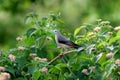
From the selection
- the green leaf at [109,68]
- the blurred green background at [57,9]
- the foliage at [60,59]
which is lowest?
the green leaf at [109,68]

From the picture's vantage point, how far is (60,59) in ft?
8.81

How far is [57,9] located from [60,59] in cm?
526

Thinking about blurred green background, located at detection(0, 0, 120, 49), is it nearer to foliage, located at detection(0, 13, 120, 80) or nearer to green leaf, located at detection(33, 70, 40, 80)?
foliage, located at detection(0, 13, 120, 80)

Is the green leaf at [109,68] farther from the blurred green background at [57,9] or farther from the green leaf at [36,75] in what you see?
the blurred green background at [57,9]

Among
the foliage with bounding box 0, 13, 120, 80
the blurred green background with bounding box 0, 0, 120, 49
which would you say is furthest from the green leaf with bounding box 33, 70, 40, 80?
the blurred green background with bounding box 0, 0, 120, 49

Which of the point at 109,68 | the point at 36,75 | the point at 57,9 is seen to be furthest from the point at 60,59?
the point at 57,9

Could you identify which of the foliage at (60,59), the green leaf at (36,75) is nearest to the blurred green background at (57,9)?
the foliage at (60,59)

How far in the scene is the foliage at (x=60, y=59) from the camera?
2.40 metres

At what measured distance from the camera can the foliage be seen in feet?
7.89

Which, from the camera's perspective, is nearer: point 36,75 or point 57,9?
point 36,75

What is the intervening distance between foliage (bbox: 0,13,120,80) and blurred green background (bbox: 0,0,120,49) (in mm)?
3548

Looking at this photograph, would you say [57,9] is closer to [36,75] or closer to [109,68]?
[36,75]

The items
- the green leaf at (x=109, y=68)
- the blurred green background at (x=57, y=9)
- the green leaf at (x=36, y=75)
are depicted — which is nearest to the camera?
the green leaf at (x=109, y=68)

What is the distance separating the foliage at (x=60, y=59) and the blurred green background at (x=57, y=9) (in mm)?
3548
